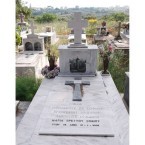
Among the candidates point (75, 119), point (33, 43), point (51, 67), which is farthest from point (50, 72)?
point (33, 43)

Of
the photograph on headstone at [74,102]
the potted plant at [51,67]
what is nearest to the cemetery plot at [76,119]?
the photograph on headstone at [74,102]

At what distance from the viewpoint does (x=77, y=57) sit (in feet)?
19.4

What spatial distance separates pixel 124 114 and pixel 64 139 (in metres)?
1.33

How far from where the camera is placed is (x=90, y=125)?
3.48 m

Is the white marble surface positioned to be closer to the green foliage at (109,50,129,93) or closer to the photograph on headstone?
the photograph on headstone

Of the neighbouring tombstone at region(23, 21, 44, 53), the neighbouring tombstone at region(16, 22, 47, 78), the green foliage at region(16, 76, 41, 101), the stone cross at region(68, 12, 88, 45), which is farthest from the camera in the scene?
the neighbouring tombstone at region(23, 21, 44, 53)

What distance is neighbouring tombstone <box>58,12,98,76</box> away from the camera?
5887 mm

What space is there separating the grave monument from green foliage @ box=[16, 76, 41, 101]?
1.67ft

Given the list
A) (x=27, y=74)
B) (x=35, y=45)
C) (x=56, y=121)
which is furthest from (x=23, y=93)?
(x=35, y=45)

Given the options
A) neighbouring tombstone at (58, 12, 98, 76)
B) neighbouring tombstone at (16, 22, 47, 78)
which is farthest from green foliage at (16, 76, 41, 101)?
neighbouring tombstone at (16, 22, 47, 78)

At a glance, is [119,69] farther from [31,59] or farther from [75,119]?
[75,119]

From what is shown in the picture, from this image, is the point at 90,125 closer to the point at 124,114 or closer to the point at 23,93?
the point at 124,114

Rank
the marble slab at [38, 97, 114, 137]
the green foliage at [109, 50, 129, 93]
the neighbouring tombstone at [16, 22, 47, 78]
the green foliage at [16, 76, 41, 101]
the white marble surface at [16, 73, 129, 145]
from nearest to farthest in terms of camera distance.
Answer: the white marble surface at [16, 73, 129, 145] < the marble slab at [38, 97, 114, 137] < the green foliage at [16, 76, 41, 101] < the green foliage at [109, 50, 129, 93] < the neighbouring tombstone at [16, 22, 47, 78]

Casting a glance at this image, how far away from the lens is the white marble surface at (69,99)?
10.4ft
